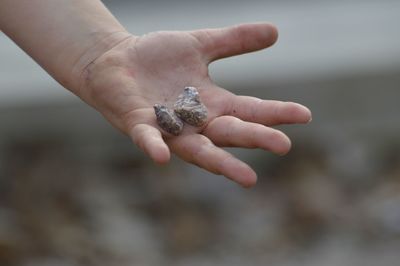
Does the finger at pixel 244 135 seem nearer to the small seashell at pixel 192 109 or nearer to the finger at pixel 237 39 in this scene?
the small seashell at pixel 192 109

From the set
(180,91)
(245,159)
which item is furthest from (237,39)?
(245,159)

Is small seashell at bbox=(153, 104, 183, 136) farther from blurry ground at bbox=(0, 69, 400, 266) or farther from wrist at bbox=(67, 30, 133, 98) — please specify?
blurry ground at bbox=(0, 69, 400, 266)

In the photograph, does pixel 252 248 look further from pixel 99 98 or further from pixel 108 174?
pixel 99 98

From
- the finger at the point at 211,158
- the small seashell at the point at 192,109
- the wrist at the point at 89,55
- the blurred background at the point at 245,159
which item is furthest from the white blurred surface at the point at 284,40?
the finger at the point at 211,158

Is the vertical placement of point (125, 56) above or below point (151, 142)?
above

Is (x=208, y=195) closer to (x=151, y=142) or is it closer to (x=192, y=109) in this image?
(x=192, y=109)

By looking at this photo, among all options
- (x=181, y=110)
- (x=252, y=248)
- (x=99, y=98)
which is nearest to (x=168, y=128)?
(x=181, y=110)
